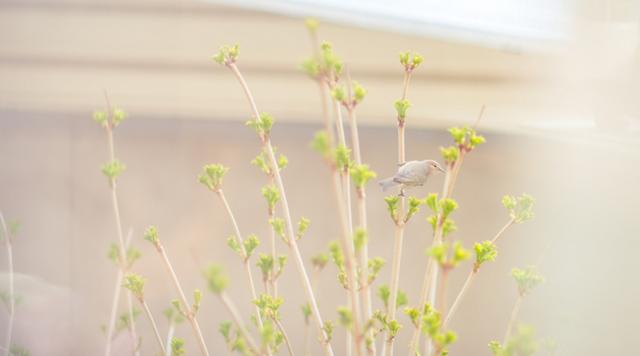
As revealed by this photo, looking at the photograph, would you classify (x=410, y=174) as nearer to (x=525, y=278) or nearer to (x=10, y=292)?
(x=525, y=278)

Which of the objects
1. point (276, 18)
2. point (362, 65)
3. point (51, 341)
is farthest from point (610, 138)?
point (51, 341)

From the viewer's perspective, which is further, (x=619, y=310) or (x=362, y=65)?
(x=362, y=65)

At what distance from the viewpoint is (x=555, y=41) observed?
777 mm

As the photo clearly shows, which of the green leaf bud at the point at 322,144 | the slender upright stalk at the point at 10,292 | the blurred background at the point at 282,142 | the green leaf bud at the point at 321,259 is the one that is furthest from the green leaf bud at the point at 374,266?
the slender upright stalk at the point at 10,292

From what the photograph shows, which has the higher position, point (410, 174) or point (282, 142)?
point (282, 142)

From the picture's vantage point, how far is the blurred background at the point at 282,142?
2.49 feet

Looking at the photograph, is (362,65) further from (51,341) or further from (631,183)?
(51,341)

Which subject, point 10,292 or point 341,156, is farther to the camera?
point 10,292

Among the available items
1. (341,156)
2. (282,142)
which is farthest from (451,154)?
(282,142)

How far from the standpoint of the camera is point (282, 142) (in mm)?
882

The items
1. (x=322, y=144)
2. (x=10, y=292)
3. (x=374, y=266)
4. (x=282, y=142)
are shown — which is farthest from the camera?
(x=282, y=142)

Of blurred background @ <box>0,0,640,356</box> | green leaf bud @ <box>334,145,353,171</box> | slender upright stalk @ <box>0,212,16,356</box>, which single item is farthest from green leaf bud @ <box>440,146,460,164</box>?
slender upright stalk @ <box>0,212,16,356</box>

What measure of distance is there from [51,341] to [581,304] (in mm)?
570

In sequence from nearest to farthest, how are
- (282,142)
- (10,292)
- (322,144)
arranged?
1. (322,144)
2. (10,292)
3. (282,142)
